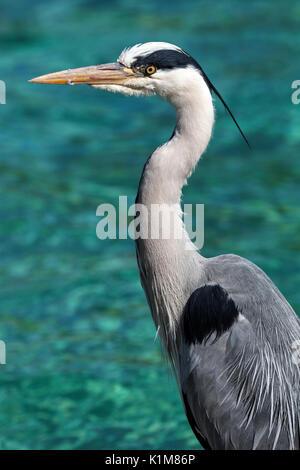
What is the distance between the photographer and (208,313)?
3.26 metres

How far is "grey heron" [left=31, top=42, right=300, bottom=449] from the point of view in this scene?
3.17 m

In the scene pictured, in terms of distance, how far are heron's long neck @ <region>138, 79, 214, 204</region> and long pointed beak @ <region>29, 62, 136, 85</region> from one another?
23 centimetres

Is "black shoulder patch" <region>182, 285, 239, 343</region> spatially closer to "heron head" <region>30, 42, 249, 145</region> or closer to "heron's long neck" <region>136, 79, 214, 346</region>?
"heron's long neck" <region>136, 79, 214, 346</region>

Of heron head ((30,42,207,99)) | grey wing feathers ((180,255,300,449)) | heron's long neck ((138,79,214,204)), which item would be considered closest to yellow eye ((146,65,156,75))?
heron head ((30,42,207,99))

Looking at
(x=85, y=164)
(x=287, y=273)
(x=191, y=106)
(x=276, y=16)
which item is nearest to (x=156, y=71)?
(x=191, y=106)

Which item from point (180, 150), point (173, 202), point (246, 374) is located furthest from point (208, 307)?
point (180, 150)

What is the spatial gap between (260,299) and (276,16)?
6.26 m

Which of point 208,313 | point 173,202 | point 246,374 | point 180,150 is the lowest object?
point 246,374

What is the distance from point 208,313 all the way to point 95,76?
1.02 m

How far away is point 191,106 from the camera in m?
3.17

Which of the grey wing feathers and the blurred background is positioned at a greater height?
the blurred background

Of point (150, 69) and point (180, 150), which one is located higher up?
point (150, 69)

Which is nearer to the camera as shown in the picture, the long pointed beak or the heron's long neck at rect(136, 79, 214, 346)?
the heron's long neck at rect(136, 79, 214, 346)

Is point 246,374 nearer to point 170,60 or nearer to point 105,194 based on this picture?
point 170,60
